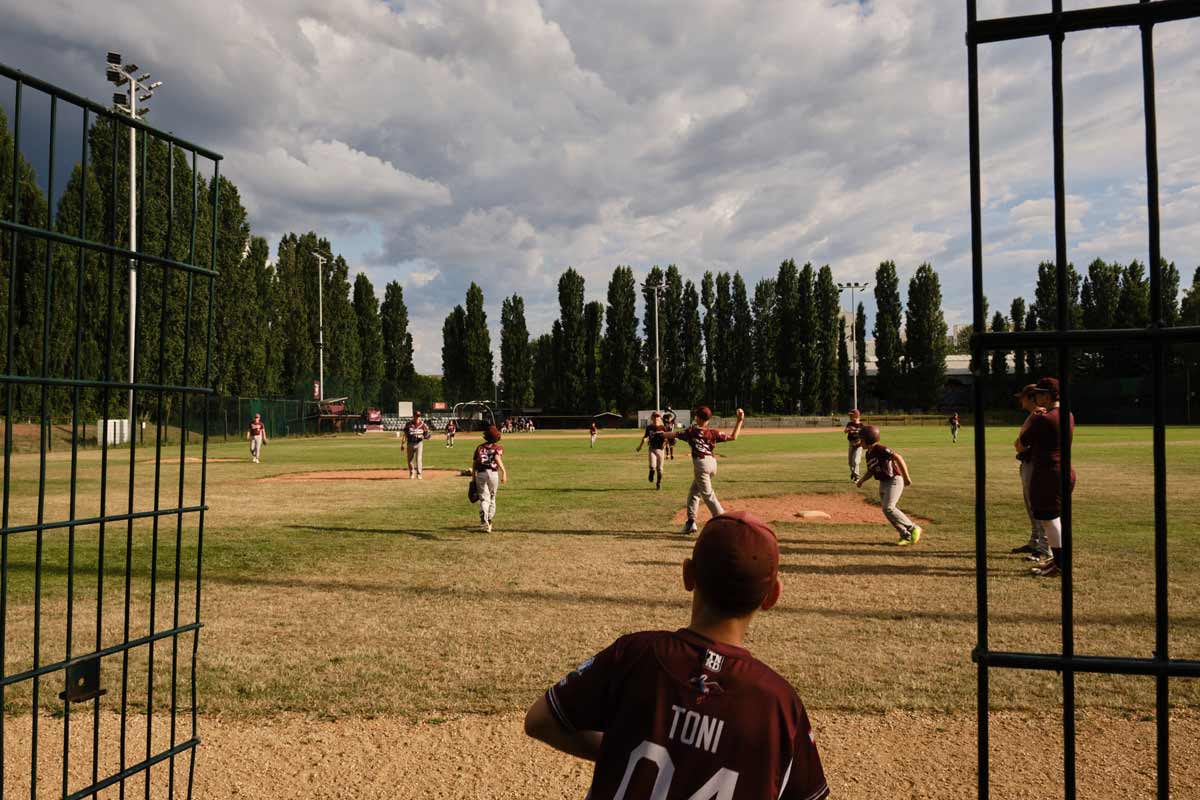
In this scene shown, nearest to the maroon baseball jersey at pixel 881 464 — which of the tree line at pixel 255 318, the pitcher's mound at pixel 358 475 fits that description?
the pitcher's mound at pixel 358 475

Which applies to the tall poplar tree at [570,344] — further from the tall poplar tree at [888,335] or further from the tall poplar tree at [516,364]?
the tall poplar tree at [888,335]

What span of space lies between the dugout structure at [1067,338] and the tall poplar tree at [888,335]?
7995 cm

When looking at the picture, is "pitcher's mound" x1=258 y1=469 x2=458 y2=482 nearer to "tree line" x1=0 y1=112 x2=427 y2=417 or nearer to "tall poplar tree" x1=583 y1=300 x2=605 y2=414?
"tree line" x1=0 y1=112 x2=427 y2=417

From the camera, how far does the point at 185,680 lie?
5.01 m

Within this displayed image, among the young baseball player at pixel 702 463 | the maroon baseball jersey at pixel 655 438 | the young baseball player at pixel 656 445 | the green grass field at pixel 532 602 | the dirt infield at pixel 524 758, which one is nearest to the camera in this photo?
the dirt infield at pixel 524 758

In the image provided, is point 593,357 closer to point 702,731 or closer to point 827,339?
point 827,339

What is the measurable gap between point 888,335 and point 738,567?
269 feet

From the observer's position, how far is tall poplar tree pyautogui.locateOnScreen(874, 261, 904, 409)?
76.9m

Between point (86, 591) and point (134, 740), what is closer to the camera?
point (134, 740)

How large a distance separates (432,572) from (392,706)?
398 cm

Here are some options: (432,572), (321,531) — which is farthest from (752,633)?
(321,531)

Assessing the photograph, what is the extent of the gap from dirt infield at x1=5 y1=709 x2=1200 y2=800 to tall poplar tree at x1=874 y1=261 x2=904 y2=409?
255ft

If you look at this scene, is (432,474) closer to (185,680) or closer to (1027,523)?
(1027,523)

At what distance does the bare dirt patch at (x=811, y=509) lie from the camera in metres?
12.4
